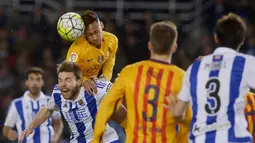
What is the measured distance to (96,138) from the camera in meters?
6.45

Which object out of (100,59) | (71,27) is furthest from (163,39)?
(100,59)

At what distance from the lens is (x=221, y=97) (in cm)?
609

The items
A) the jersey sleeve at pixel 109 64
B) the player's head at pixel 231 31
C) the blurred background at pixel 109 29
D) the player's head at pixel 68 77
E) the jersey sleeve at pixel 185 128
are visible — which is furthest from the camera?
the blurred background at pixel 109 29

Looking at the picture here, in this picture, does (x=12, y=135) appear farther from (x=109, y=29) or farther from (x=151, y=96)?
(x=151, y=96)

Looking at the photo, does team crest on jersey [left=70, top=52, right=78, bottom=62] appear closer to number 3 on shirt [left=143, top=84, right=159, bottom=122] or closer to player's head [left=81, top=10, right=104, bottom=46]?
player's head [left=81, top=10, right=104, bottom=46]

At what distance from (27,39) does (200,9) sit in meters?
3.98

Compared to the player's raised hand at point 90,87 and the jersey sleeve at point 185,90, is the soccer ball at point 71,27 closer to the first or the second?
the player's raised hand at point 90,87

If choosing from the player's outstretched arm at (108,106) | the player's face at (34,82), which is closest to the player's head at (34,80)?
the player's face at (34,82)

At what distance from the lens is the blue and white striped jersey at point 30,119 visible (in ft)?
36.2

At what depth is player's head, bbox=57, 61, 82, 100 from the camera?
25.0ft

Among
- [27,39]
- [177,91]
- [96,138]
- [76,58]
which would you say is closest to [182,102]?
[177,91]

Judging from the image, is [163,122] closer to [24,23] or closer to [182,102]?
[182,102]

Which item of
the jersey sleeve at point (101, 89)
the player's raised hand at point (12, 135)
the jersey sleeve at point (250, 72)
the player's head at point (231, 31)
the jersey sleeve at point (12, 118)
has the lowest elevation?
the player's raised hand at point (12, 135)

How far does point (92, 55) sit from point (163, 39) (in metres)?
2.24
